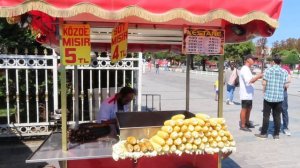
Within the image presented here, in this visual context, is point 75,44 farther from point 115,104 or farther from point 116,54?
point 115,104

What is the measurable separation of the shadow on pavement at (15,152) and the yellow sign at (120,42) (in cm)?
245

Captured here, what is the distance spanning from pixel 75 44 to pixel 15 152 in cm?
371

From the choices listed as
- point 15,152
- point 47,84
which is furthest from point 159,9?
point 47,84

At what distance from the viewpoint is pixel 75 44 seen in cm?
322

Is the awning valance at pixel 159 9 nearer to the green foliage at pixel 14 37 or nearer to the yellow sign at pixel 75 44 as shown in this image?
the yellow sign at pixel 75 44

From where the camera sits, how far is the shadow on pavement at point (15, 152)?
5382 mm

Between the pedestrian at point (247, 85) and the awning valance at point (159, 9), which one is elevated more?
the awning valance at point (159, 9)

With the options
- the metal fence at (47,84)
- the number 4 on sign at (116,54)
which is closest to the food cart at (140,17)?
the number 4 on sign at (116,54)

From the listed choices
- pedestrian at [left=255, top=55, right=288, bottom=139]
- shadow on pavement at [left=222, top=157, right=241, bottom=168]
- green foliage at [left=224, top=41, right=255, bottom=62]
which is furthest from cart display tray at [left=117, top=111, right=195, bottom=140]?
green foliage at [left=224, top=41, right=255, bottom=62]

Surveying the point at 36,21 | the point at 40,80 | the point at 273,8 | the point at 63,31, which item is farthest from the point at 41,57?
the point at 273,8

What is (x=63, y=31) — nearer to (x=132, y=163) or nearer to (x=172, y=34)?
(x=132, y=163)

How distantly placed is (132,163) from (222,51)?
5.28 feet

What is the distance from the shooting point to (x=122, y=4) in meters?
2.89

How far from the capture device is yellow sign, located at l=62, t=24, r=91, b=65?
10.5ft
